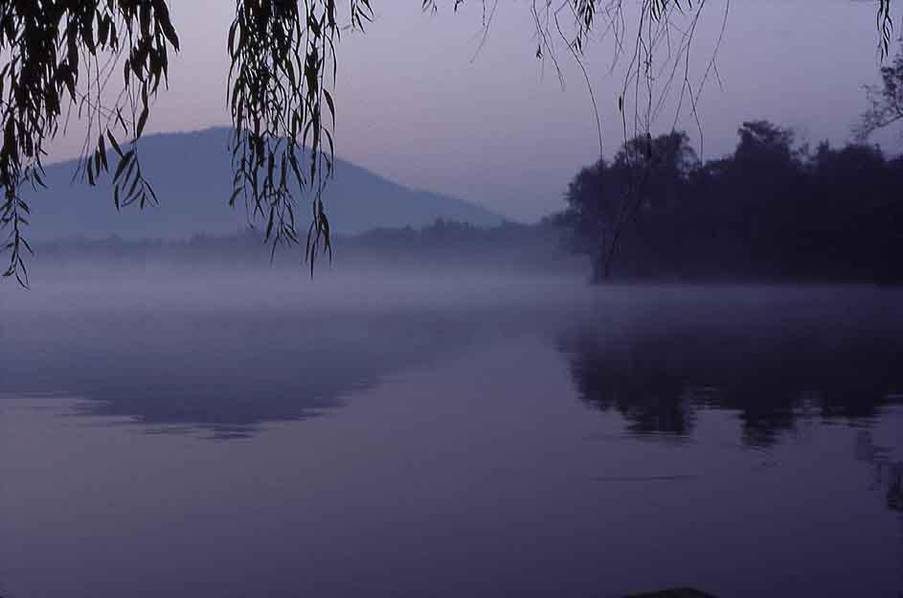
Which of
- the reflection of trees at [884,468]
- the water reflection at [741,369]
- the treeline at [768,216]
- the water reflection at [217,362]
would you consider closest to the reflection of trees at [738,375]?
the water reflection at [741,369]

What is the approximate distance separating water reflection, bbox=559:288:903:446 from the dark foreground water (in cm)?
11

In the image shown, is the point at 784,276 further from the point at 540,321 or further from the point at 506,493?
the point at 506,493

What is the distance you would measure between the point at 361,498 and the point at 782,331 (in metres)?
25.8

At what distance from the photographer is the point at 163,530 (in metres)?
8.55

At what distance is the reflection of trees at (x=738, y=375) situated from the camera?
15.3 meters

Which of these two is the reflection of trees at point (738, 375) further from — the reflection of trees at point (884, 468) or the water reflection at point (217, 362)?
the water reflection at point (217, 362)

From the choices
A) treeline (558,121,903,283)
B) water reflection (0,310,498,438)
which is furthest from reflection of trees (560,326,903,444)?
treeline (558,121,903,283)

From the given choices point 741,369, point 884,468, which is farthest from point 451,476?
point 741,369

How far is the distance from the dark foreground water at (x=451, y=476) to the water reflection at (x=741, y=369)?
108mm

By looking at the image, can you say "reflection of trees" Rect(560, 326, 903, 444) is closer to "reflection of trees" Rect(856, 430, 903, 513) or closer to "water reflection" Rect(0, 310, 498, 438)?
"reflection of trees" Rect(856, 430, 903, 513)

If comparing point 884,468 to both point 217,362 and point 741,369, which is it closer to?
point 741,369

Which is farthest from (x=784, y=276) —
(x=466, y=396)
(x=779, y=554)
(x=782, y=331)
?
(x=779, y=554)

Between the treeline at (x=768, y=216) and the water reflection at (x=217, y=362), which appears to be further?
the treeline at (x=768, y=216)

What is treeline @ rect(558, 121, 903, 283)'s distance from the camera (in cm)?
5512
